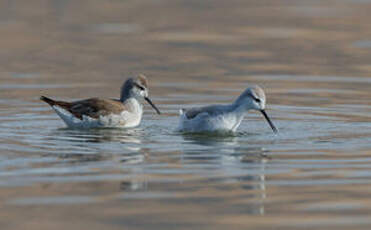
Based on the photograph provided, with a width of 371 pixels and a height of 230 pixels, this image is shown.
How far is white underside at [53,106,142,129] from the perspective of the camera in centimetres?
1672

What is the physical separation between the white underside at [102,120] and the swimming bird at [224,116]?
111 cm

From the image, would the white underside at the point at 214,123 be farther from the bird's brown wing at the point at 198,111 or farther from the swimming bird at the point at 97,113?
the swimming bird at the point at 97,113

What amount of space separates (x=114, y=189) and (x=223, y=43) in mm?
15327

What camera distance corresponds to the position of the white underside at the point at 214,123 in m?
16.0

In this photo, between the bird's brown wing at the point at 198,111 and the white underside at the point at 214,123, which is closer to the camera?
the white underside at the point at 214,123

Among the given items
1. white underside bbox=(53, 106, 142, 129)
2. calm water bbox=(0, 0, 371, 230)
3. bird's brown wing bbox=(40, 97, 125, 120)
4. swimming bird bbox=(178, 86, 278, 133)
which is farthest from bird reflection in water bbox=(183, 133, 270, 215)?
bird's brown wing bbox=(40, 97, 125, 120)

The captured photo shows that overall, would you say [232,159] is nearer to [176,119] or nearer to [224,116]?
[224,116]

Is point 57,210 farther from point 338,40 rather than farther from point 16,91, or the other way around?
point 338,40

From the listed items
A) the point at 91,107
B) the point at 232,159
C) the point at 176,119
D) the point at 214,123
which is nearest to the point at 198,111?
the point at 214,123

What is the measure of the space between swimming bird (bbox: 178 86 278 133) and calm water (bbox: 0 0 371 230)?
31 centimetres

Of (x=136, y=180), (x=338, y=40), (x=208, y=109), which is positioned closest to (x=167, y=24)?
(x=338, y=40)

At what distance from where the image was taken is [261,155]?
13820mm

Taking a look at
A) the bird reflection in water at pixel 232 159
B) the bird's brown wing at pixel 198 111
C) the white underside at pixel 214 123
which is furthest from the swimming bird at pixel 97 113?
the bird reflection in water at pixel 232 159

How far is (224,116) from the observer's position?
631 inches
